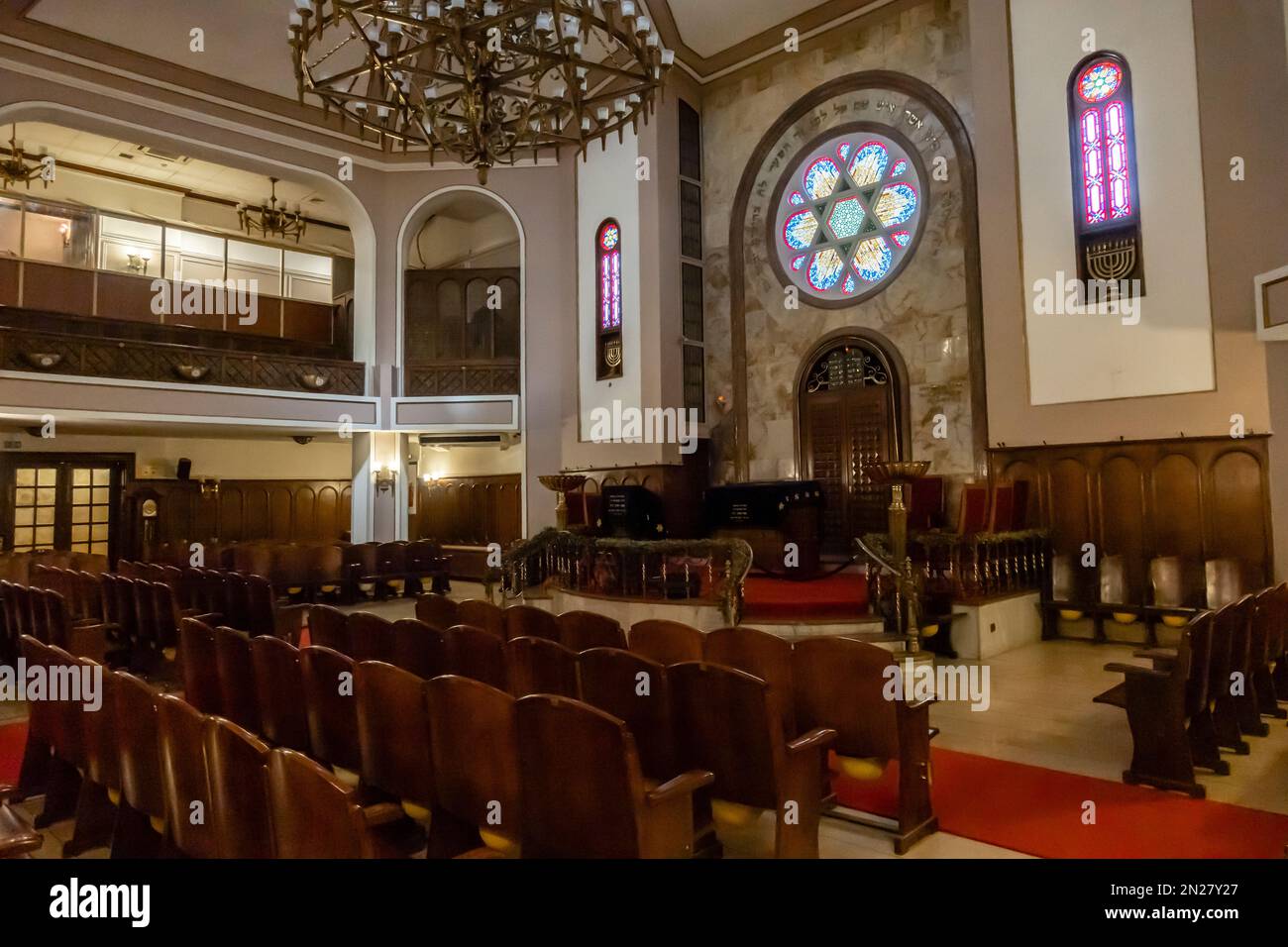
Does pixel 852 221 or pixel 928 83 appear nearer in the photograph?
pixel 928 83

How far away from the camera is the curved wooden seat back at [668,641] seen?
3.34 meters

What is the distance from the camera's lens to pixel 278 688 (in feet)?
10.0

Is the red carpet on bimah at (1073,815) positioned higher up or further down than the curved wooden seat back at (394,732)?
further down

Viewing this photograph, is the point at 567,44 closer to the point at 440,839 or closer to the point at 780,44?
the point at 440,839

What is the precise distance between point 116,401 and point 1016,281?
1151cm

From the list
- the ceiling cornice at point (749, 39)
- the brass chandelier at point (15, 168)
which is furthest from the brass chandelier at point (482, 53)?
the brass chandelier at point (15, 168)

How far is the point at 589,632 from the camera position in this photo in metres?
3.73

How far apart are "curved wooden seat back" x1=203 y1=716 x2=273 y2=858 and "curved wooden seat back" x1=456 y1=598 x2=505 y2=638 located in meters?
2.19

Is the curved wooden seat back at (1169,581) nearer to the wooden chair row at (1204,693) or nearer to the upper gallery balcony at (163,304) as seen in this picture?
the wooden chair row at (1204,693)

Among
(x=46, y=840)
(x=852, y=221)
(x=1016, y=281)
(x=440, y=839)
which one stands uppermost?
(x=852, y=221)

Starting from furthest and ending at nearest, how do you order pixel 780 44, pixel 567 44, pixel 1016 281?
pixel 780 44 → pixel 1016 281 → pixel 567 44

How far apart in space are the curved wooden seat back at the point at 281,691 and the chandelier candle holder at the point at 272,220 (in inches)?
476
